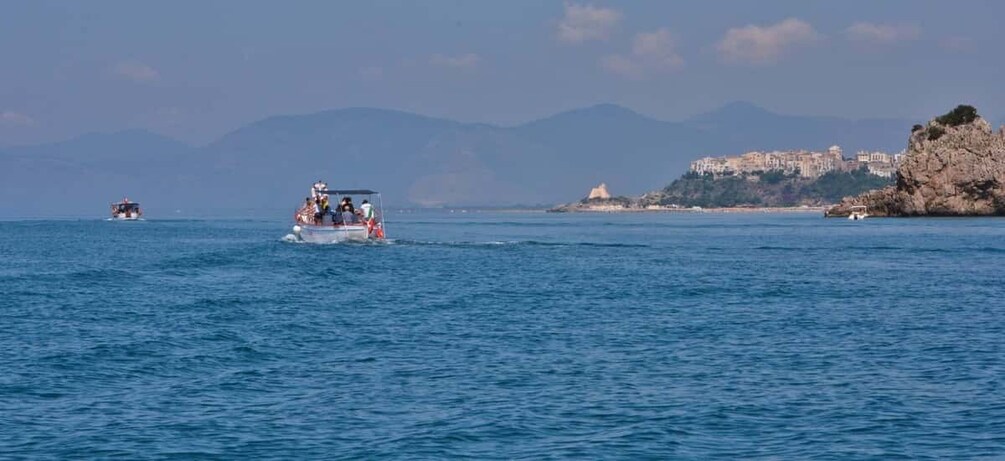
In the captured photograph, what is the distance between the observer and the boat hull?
8869cm

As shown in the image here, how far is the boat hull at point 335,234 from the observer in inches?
3492

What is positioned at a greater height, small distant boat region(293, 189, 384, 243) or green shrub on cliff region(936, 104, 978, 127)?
green shrub on cliff region(936, 104, 978, 127)

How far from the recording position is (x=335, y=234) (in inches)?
3494

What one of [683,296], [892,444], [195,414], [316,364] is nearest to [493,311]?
[683,296]

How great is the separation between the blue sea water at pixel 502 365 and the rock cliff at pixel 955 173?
323 ft

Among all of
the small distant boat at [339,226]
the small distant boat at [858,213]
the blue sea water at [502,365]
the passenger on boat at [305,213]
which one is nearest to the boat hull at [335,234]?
the small distant boat at [339,226]

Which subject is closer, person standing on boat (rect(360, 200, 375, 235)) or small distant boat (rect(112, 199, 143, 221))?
person standing on boat (rect(360, 200, 375, 235))

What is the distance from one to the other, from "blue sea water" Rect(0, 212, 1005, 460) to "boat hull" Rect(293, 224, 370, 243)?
29.5m

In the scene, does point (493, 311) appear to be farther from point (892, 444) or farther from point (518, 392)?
point (892, 444)

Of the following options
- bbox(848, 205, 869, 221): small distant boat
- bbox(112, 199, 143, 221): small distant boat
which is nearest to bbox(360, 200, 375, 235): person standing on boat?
bbox(848, 205, 869, 221): small distant boat

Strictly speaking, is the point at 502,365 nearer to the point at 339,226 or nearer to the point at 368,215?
the point at 339,226

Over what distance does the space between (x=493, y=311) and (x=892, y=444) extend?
21833mm

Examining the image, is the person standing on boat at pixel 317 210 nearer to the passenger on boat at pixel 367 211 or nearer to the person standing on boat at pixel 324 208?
the person standing on boat at pixel 324 208

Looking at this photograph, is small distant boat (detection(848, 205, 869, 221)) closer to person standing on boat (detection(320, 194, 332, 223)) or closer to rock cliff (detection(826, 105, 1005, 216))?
rock cliff (detection(826, 105, 1005, 216))
